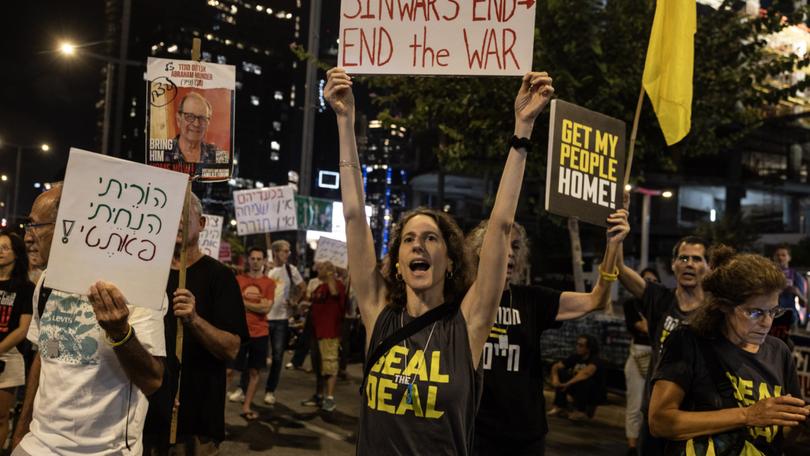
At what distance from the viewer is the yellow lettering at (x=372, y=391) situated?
278cm

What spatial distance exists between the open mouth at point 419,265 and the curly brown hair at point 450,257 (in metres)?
0.18

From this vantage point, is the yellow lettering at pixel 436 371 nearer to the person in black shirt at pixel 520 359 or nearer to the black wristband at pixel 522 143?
the black wristband at pixel 522 143

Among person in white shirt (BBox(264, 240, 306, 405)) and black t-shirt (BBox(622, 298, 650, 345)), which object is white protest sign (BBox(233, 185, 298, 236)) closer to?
person in white shirt (BBox(264, 240, 306, 405))

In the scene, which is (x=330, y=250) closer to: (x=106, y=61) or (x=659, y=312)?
(x=106, y=61)

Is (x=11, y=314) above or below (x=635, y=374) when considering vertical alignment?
above

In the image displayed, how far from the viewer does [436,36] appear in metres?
3.60

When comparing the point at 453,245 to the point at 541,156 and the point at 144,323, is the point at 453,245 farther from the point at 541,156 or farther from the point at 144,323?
the point at 541,156

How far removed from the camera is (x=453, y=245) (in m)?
3.11

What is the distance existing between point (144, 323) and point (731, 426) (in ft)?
7.83

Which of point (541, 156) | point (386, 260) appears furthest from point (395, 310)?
point (541, 156)

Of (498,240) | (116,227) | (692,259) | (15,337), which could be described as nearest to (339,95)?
(498,240)

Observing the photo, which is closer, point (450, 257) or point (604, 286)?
point (450, 257)

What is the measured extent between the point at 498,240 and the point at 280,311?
8.15m

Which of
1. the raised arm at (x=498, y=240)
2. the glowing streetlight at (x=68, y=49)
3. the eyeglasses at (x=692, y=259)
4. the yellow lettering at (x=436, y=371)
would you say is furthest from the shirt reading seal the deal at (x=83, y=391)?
the glowing streetlight at (x=68, y=49)
